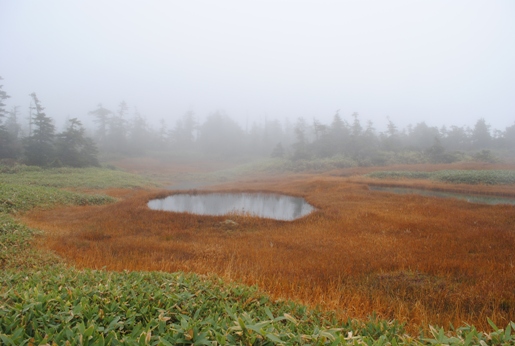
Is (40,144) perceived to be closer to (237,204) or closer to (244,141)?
(237,204)

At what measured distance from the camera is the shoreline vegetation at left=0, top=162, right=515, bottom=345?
7.59 feet

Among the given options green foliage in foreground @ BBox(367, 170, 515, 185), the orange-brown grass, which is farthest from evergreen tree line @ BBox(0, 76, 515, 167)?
the orange-brown grass

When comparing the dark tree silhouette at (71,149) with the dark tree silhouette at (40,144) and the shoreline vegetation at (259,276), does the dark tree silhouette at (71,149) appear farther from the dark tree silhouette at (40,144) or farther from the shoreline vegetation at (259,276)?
the shoreline vegetation at (259,276)

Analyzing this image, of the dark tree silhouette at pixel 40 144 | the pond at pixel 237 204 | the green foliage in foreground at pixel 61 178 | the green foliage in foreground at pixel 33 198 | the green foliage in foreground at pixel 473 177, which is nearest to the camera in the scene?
the green foliage in foreground at pixel 33 198

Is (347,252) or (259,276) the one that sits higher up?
(259,276)

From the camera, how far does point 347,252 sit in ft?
25.2

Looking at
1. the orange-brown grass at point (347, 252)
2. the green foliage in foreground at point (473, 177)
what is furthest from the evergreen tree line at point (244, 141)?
the orange-brown grass at point (347, 252)

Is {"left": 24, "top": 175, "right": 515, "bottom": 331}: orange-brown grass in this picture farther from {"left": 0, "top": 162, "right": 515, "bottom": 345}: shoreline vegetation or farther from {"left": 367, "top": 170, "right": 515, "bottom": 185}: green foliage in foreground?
{"left": 367, "top": 170, "right": 515, "bottom": 185}: green foliage in foreground

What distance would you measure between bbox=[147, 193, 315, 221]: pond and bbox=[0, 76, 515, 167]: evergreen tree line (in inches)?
964

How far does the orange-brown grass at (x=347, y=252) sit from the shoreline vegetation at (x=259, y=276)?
0.04m

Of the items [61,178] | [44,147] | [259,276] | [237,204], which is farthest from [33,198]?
[44,147]

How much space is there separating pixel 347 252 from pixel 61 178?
3033cm

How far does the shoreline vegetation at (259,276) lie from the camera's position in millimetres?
2312

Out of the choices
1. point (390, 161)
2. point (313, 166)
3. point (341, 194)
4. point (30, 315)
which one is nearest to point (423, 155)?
point (390, 161)
